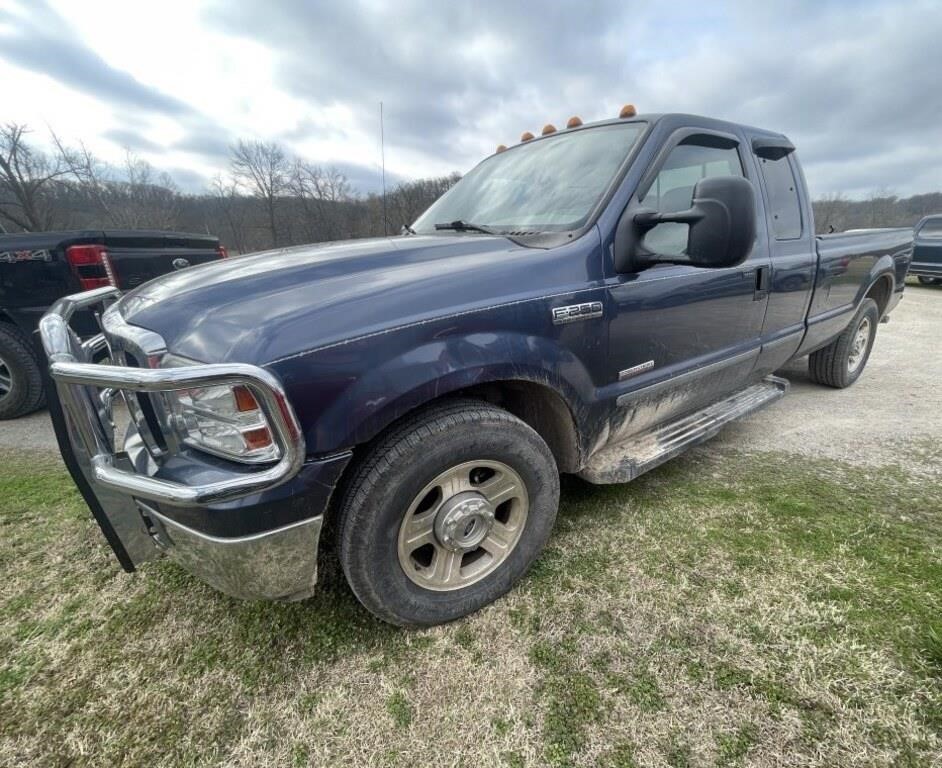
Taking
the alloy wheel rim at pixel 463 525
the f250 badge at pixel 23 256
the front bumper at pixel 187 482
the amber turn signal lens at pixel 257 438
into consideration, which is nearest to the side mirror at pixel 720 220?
the alloy wheel rim at pixel 463 525

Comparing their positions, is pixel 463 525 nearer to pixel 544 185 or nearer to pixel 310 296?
pixel 310 296

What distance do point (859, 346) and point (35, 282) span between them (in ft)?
23.8

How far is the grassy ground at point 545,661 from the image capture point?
139 centimetres

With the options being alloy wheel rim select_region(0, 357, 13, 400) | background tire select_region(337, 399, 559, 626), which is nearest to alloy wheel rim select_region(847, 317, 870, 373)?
background tire select_region(337, 399, 559, 626)

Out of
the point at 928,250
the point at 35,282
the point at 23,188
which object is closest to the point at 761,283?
the point at 35,282

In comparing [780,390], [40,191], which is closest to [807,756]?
[780,390]

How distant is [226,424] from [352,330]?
1.49 feet

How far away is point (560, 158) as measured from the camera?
2.44 m

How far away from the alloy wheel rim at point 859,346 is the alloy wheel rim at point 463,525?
4029mm

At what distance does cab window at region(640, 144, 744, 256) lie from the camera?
220 centimetres

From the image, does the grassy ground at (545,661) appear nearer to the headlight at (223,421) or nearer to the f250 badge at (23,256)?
the headlight at (223,421)

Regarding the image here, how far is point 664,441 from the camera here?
248cm

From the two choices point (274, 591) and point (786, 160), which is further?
point (786, 160)

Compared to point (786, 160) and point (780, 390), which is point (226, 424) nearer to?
point (780, 390)
